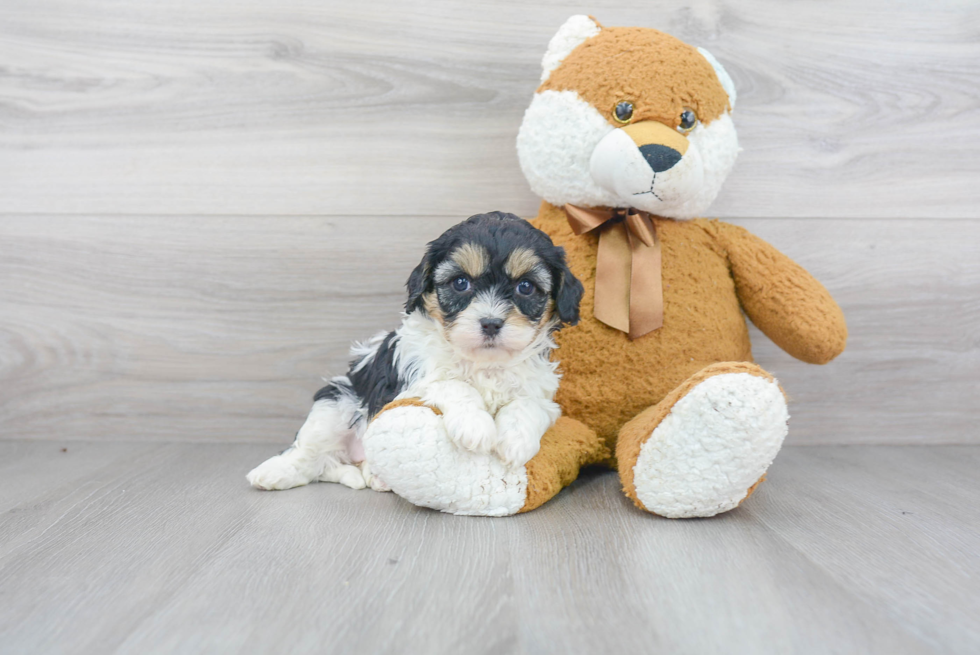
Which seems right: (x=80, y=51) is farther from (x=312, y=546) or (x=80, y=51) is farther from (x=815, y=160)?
(x=815, y=160)

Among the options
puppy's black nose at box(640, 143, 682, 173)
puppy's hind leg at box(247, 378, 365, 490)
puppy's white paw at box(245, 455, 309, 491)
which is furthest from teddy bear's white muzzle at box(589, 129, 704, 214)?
puppy's white paw at box(245, 455, 309, 491)

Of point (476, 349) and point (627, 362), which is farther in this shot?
point (627, 362)

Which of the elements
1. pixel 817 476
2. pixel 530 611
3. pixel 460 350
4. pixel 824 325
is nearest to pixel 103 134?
pixel 460 350

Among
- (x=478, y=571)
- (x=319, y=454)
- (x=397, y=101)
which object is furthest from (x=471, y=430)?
(x=397, y=101)

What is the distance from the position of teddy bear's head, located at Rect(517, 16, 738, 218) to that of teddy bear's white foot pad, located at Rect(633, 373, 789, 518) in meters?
0.45

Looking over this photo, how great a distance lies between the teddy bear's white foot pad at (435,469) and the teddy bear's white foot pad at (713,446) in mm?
246

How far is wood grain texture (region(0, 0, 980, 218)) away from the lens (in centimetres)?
177

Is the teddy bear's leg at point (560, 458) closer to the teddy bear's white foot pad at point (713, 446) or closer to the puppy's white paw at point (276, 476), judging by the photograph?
the teddy bear's white foot pad at point (713, 446)

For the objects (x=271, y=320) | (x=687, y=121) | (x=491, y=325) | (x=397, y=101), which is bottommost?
(x=271, y=320)

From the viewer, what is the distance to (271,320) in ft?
5.99

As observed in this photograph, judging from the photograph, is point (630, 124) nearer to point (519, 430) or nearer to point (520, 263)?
point (520, 263)

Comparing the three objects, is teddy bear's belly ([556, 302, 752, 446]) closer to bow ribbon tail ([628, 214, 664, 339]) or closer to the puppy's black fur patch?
bow ribbon tail ([628, 214, 664, 339])

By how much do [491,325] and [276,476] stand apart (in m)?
0.62

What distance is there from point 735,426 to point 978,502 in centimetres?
66
